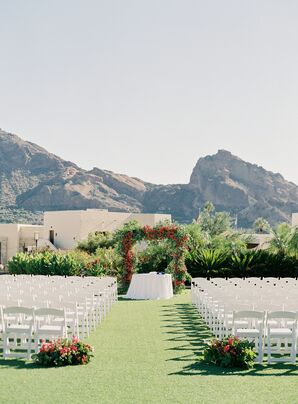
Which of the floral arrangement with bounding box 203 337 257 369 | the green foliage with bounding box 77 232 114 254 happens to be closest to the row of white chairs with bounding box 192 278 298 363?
the floral arrangement with bounding box 203 337 257 369

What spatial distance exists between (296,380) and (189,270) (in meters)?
23.9

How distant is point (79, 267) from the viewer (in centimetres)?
3105

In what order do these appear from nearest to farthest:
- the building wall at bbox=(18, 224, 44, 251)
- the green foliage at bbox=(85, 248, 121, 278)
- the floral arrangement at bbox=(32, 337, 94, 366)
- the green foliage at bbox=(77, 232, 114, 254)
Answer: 1. the floral arrangement at bbox=(32, 337, 94, 366)
2. the green foliage at bbox=(85, 248, 121, 278)
3. the green foliage at bbox=(77, 232, 114, 254)
4. the building wall at bbox=(18, 224, 44, 251)

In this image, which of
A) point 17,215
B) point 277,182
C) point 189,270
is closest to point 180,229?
point 189,270

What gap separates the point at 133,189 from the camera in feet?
579

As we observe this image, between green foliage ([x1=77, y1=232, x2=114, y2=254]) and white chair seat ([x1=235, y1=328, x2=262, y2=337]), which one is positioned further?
green foliage ([x1=77, y1=232, x2=114, y2=254])

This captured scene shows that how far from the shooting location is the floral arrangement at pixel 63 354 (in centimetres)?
970

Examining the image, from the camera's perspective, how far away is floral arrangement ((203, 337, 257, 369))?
9.70 m

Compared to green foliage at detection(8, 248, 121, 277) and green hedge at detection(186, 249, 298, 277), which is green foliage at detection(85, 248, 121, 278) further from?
green hedge at detection(186, 249, 298, 277)

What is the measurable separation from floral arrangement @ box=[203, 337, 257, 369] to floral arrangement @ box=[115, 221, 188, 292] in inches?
674

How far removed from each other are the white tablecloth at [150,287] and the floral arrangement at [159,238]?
9.19 ft

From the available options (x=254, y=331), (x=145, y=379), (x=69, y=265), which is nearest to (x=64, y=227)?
(x=69, y=265)

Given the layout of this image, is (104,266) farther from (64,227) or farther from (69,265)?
(64,227)

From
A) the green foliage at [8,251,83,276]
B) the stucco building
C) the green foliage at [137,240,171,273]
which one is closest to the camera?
the green foliage at [8,251,83,276]
